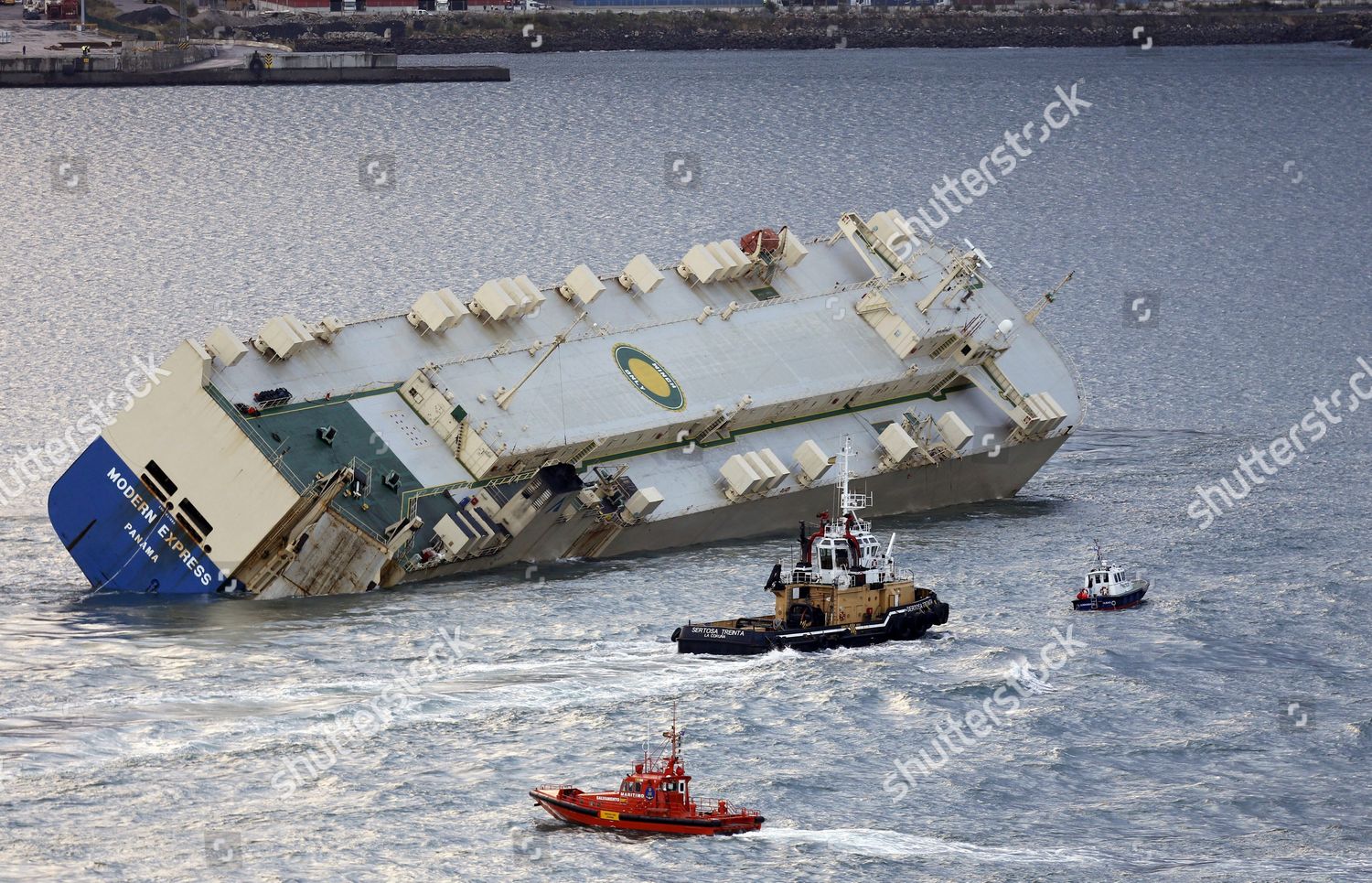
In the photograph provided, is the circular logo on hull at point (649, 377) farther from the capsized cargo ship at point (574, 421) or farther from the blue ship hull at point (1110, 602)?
the blue ship hull at point (1110, 602)

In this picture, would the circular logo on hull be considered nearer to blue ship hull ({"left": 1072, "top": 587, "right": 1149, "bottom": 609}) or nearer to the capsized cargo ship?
the capsized cargo ship

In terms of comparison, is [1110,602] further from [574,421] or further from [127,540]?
[127,540]

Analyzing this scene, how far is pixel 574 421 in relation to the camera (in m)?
91.1

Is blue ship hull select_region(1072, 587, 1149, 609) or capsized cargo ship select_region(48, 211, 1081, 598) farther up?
capsized cargo ship select_region(48, 211, 1081, 598)

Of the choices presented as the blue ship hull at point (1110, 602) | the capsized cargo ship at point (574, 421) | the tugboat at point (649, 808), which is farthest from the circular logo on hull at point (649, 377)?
the tugboat at point (649, 808)

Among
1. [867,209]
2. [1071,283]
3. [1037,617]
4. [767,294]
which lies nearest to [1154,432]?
[767,294]

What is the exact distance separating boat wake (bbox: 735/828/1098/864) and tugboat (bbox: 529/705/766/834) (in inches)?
30.7

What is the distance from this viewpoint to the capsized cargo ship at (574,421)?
84125mm

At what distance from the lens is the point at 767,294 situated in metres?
103

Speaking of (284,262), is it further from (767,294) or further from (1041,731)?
(1041,731)

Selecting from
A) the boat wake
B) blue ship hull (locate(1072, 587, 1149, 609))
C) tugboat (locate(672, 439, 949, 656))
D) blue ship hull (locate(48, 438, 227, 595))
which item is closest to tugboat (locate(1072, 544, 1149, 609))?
blue ship hull (locate(1072, 587, 1149, 609))

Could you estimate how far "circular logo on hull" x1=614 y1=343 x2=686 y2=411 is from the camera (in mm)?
93875

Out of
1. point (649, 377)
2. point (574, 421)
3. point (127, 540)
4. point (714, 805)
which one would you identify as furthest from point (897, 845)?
point (649, 377)

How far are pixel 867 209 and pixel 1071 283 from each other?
31358 millimetres
